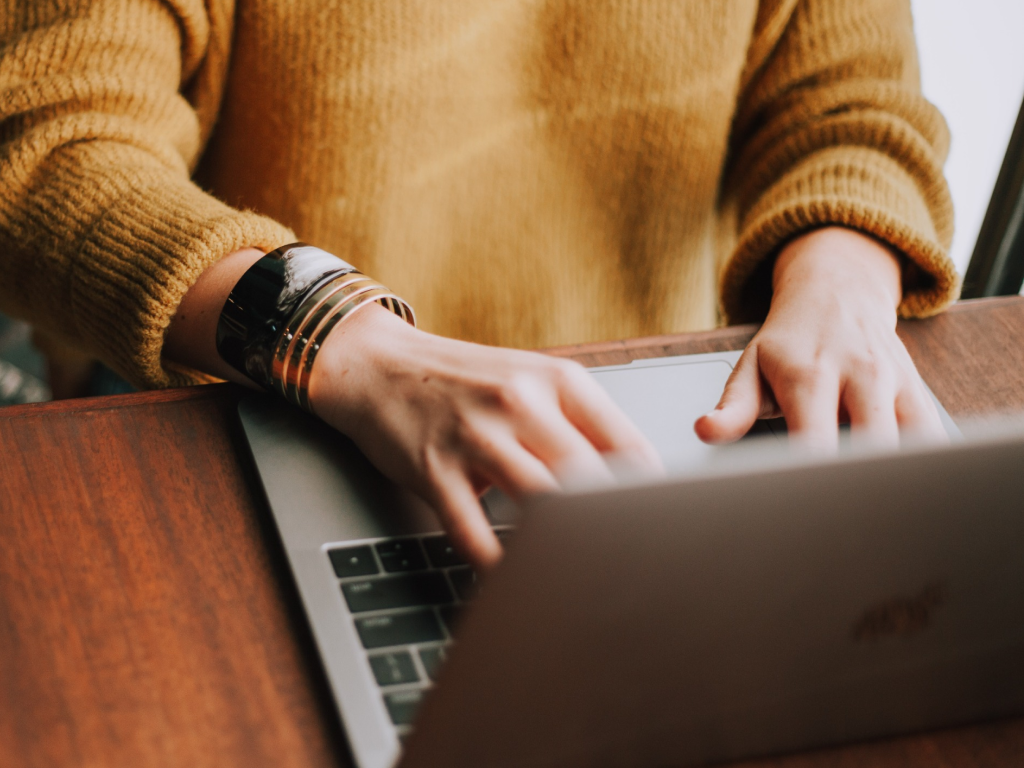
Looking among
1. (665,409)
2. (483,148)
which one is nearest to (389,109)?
(483,148)

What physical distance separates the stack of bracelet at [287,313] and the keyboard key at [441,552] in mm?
114

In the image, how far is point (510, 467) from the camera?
351mm

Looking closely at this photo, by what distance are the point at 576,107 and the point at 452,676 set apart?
2.07 feet

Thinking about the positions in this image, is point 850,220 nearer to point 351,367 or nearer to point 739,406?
point 739,406

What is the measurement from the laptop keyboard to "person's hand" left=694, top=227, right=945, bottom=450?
0.15 meters

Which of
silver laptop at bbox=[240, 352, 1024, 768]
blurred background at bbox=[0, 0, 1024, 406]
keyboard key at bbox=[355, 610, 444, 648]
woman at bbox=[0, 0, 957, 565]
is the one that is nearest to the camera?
silver laptop at bbox=[240, 352, 1024, 768]

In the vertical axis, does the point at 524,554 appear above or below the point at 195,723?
above

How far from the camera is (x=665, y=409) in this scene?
46 centimetres

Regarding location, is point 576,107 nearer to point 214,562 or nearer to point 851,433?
point 851,433

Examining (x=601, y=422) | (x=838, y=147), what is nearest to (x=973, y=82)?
(x=838, y=147)

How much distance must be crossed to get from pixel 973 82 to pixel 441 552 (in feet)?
3.75

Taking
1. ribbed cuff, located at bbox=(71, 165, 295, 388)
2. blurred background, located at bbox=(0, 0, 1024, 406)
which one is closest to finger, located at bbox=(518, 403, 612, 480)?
ribbed cuff, located at bbox=(71, 165, 295, 388)

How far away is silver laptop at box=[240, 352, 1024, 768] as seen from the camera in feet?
0.67

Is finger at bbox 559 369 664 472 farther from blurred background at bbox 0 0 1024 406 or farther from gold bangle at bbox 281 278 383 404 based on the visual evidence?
blurred background at bbox 0 0 1024 406
